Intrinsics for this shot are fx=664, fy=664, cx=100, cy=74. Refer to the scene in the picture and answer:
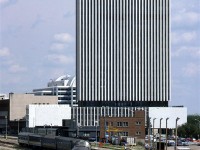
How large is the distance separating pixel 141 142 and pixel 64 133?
2412 cm

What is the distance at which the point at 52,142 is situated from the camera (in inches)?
5399

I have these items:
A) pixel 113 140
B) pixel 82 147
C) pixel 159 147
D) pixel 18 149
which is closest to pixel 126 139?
pixel 113 140

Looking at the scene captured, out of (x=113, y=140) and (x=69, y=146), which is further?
(x=113, y=140)

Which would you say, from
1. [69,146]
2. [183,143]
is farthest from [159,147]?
[183,143]

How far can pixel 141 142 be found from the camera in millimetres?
188625

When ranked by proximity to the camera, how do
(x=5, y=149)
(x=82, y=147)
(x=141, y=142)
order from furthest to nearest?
(x=141, y=142), (x=5, y=149), (x=82, y=147)

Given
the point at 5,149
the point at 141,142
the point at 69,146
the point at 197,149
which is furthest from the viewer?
the point at 141,142

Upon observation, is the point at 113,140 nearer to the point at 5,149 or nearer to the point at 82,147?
the point at 5,149

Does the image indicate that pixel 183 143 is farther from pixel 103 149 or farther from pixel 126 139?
pixel 103 149

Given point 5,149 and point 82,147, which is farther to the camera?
point 5,149

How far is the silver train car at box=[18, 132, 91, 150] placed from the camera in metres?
115

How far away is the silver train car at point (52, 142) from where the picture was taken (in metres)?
115

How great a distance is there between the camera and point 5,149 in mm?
142375

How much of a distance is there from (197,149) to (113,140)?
34470mm
